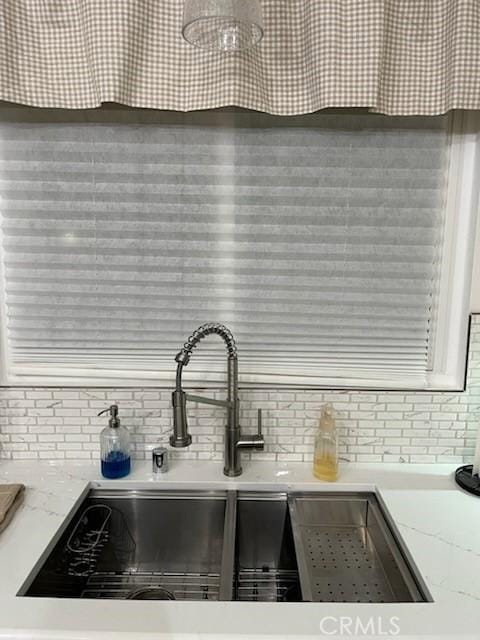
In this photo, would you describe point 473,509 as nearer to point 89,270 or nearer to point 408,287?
point 408,287

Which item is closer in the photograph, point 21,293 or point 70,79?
Result: point 70,79

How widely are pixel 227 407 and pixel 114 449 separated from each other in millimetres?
350

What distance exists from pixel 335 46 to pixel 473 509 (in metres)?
1.19

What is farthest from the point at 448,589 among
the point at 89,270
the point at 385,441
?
the point at 89,270

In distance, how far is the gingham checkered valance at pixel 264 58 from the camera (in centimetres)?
119

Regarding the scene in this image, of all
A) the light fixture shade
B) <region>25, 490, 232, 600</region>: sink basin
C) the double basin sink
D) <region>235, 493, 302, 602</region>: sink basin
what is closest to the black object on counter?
the double basin sink

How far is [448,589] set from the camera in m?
1.01

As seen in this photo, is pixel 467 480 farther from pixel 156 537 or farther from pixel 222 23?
pixel 222 23

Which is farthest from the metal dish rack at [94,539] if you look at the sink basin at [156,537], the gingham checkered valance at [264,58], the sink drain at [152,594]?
the gingham checkered valance at [264,58]

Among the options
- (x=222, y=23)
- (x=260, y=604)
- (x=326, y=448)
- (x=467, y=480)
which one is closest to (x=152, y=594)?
(x=260, y=604)

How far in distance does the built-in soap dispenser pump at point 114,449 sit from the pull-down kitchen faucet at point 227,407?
182mm

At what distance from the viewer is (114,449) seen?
57.2 inches

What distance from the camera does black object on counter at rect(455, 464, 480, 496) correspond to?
4.46 ft

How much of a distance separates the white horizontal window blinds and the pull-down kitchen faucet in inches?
5.5
